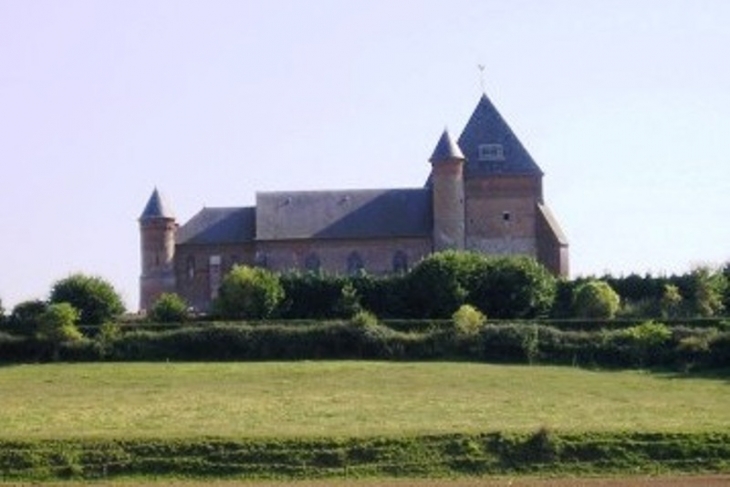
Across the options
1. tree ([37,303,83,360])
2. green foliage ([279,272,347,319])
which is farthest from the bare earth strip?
green foliage ([279,272,347,319])

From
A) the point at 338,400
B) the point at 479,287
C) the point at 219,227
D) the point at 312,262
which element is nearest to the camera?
the point at 338,400

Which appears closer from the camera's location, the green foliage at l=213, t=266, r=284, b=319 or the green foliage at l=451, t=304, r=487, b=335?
the green foliage at l=451, t=304, r=487, b=335

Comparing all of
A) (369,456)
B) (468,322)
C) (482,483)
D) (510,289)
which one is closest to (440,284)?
(510,289)

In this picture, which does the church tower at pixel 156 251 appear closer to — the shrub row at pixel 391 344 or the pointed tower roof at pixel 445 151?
the pointed tower roof at pixel 445 151

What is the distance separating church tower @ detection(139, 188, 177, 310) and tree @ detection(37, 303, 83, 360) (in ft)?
73.5

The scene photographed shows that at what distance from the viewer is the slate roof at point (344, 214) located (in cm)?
8019

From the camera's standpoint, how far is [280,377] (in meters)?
47.4

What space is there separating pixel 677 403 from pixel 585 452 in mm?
8554

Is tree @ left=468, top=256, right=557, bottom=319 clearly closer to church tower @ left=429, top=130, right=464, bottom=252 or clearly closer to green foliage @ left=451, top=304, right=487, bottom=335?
green foliage @ left=451, top=304, right=487, bottom=335

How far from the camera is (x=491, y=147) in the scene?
80.5 metres

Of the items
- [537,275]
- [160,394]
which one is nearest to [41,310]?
[160,394]

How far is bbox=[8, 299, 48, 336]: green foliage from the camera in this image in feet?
190

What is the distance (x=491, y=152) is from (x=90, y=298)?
1052 inches

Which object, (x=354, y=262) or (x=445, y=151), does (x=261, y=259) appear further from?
(x=445, y=151)
